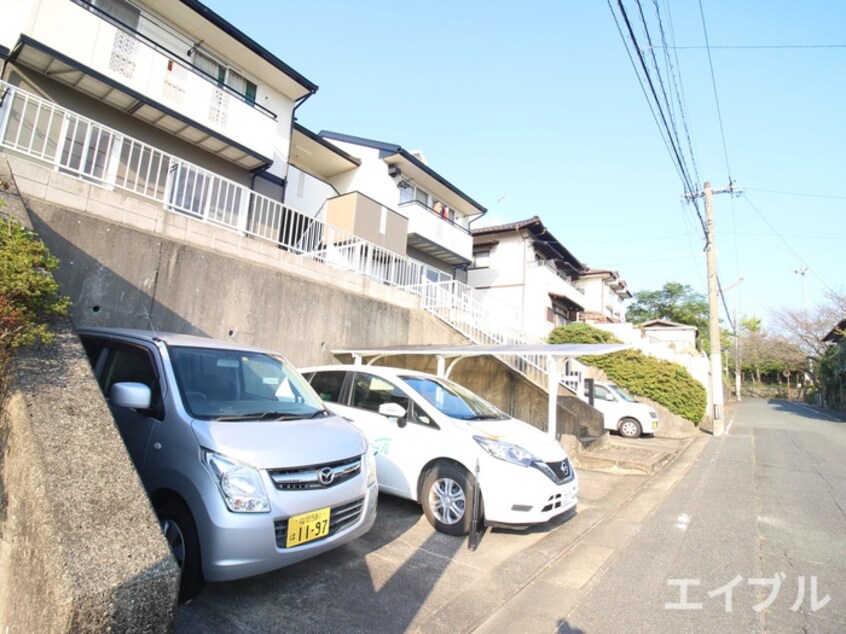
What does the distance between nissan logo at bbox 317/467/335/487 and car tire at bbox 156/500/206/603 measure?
Result: 0.79 meters

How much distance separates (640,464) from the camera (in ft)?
25.3

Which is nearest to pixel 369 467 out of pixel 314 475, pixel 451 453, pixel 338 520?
pixel 338 520

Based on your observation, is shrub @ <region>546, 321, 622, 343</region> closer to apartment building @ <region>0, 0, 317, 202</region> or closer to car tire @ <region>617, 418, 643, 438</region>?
car tire @ <region>617, 418, 643, 438</region>

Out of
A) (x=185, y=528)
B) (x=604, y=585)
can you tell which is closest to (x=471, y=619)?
(x=604, y=585)

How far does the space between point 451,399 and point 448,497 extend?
4.04 feet

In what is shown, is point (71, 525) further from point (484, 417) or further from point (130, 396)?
point (484, 417)

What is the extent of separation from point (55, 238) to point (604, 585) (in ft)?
21.8

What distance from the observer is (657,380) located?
14984mm

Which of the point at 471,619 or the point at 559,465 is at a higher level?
the point at 559,465

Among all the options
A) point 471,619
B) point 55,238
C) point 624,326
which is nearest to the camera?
point 471,619

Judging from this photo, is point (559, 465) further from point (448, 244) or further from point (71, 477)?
point (448, 244)

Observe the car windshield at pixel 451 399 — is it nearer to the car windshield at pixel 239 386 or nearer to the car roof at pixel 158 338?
the car windshield at pixel 239 386

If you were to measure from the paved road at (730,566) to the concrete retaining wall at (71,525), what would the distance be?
2.57 m

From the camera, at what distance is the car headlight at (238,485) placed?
2588 millimetres
